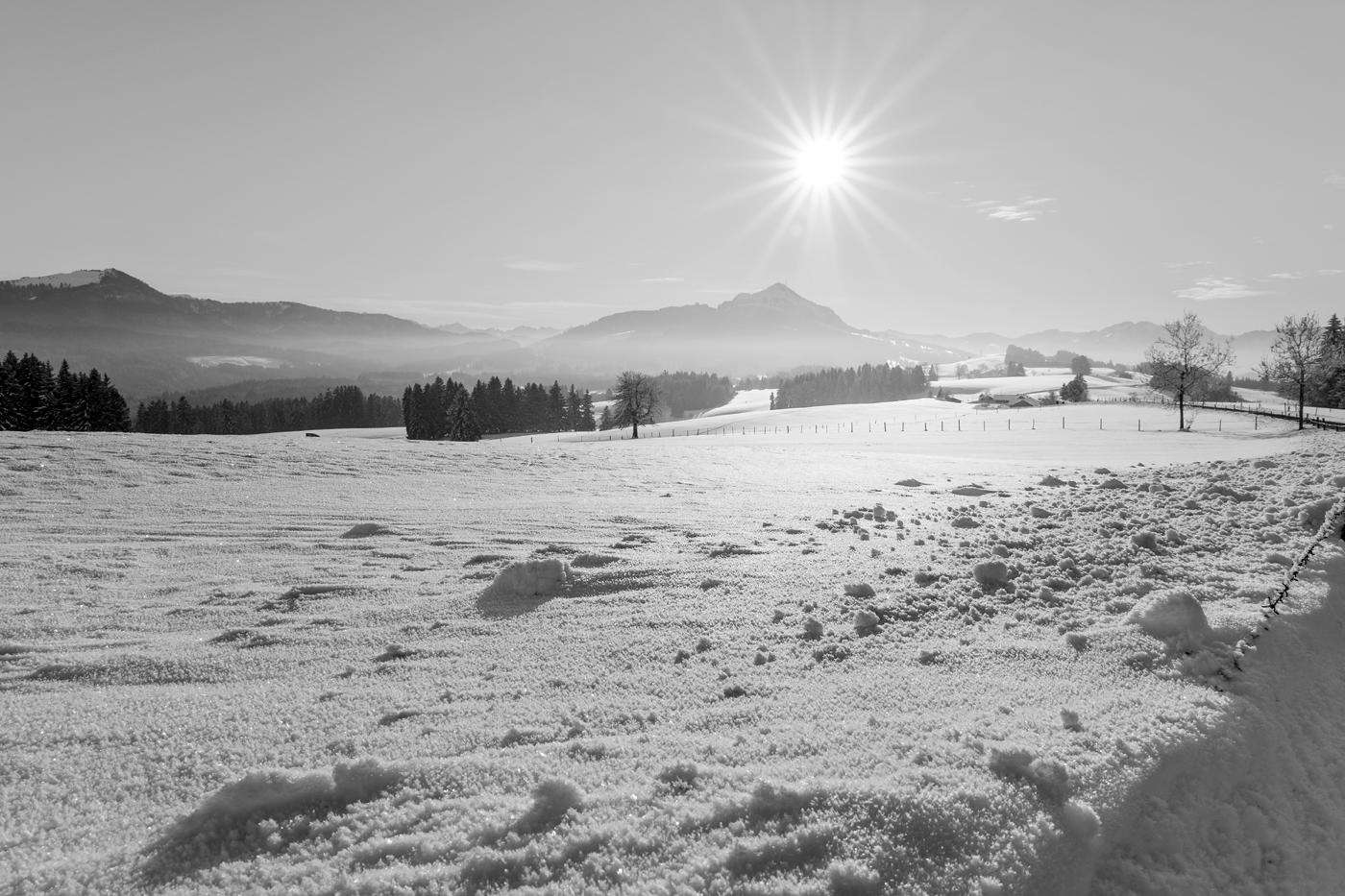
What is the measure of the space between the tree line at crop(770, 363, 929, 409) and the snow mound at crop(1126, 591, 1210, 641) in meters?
124

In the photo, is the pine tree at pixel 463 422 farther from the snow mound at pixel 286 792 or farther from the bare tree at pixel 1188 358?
the snow mound at pixel 286 792

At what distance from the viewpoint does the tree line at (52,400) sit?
4928 centimetres

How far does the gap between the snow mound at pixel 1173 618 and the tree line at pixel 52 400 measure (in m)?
63.0

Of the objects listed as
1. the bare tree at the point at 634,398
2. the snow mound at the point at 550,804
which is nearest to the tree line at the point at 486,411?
the bare tree at the point at 634,398

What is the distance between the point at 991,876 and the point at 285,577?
611 cm

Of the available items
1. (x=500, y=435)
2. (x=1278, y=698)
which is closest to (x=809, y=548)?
(x=1278, y=698)

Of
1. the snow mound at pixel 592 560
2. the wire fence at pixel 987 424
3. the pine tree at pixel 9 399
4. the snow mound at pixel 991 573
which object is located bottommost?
the snow mound at pixel 592 560

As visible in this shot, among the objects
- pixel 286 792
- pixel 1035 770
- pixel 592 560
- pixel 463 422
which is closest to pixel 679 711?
pixel 1035 770

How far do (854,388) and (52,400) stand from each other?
117 m

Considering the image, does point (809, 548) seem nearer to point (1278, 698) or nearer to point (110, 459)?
point (1278, 698)

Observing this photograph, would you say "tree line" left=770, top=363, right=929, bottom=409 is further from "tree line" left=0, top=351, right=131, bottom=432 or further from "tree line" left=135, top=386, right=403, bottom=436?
"tree line" left=0, top=351, right=131, bottom=432

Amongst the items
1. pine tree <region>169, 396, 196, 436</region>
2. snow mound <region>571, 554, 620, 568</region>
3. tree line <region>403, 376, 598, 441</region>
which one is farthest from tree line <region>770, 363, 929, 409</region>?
snow mound <region>571, 554, 620, 568</region>

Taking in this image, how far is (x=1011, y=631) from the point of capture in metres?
4.42

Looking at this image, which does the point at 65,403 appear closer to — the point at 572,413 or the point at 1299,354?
the point at 572,413
